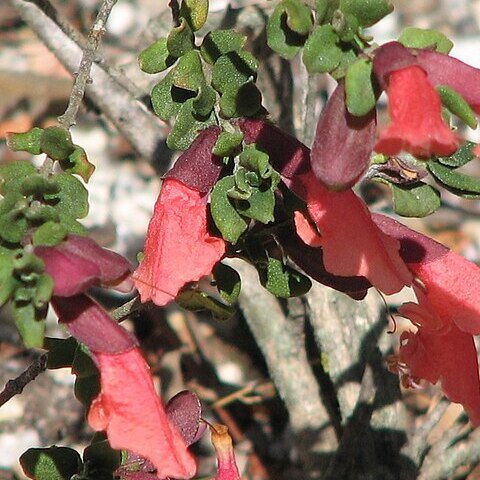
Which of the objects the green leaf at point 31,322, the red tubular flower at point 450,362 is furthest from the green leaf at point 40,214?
the red tubular flower at point 450,362

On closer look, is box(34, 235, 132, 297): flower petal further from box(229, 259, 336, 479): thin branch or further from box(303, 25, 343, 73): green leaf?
box(229, 259, 336, 479): thin branch

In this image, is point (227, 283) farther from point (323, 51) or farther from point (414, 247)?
point (323, 51)

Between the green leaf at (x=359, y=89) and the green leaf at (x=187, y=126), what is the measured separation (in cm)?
31

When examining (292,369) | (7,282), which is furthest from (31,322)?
(292,369)

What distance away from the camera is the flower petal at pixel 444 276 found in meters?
1.49

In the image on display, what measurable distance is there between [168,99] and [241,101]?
0.43 ft

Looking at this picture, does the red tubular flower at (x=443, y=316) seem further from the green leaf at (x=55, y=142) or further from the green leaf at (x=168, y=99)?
the green leaf at (x=55, y=142)

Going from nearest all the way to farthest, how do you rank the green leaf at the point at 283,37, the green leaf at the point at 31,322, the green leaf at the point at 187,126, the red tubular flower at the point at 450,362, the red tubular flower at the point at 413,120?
the red tubular flower at the point at 413,120, the green leaf at the point at 31,322, the green leaf at the point at 283,37, the green leaf at the point at 187,126, the red tubular flower at the point at 450,362

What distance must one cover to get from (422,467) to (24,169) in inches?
51.4

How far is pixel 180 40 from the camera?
1411 mm

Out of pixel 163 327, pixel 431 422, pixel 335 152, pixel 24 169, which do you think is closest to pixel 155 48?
pixel 24 169

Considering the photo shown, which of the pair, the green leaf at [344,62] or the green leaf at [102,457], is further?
the green leaf at [102,457]

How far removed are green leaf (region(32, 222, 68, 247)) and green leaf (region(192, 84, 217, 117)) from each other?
0.92 ft

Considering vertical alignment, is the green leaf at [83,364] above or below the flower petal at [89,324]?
below
